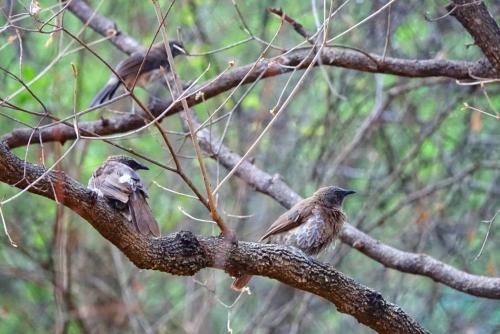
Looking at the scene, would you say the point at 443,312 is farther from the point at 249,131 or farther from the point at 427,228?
the point at 249,131

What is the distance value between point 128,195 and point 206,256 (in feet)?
2.37

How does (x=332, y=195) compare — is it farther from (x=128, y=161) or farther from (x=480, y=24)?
(x=480, y=24)

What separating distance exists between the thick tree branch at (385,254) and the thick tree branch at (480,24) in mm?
1573

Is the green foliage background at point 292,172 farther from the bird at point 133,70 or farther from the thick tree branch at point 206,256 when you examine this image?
the thick tree branch at point 206,256

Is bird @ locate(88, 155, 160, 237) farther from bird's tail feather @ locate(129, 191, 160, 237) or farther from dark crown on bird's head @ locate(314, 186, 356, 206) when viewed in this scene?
dark crown on bird's head @ locate(314, 186, 356, 206)

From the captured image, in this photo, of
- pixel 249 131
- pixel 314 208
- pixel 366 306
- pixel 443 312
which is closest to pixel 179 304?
pixel 249 131

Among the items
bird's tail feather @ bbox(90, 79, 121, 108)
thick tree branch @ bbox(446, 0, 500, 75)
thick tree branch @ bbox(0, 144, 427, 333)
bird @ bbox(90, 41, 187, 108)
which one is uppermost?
bird @ bbox(90, 41, 187, 108)

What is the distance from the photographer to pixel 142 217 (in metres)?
5.19

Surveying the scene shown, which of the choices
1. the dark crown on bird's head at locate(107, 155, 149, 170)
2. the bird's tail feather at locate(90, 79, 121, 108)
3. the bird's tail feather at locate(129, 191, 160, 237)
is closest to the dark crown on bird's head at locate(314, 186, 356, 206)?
the dark crown on bird's head at locate(107, 155, 149, 170)

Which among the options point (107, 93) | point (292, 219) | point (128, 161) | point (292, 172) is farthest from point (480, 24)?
point (292, 172)

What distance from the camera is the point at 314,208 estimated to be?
22.6 feet

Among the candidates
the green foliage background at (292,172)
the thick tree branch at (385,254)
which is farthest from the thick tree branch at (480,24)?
the green foliage background at (292,172)

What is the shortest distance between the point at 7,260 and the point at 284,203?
19.2 ft

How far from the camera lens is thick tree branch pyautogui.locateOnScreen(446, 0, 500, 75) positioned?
6.13 metres
